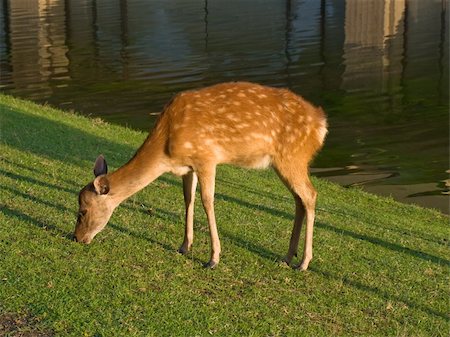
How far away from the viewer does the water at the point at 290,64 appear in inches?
714

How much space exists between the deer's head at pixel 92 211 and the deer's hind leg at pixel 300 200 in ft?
4.92

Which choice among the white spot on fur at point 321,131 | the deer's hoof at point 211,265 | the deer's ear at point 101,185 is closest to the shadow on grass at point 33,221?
the deer's ear at point 101,185

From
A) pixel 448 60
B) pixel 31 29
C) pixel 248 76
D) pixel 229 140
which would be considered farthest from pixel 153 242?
pixel 31 29

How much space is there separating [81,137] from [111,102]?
1077 centimetres

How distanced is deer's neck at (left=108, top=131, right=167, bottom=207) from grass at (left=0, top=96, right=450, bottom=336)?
535 mm

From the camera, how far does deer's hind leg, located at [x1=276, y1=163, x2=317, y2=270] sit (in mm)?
7184

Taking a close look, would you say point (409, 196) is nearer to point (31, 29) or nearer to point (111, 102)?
point (111, 102)

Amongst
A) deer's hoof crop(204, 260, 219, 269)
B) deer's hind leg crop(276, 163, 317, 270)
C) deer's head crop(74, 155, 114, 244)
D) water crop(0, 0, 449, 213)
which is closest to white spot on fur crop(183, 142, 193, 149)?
deer's head crop(74, 155, 114, 244)

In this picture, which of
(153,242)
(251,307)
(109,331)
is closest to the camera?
(109,331)

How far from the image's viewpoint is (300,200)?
24.1 ft

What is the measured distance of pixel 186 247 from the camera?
7273mm

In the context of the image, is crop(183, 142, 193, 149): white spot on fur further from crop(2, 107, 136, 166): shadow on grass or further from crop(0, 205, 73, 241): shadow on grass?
crop(2, 107, 136, 166): shadow on grass

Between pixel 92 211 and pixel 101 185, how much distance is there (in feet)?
0.79

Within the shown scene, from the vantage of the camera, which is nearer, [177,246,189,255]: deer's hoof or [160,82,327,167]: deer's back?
[160,82,327,167]: deer's back
